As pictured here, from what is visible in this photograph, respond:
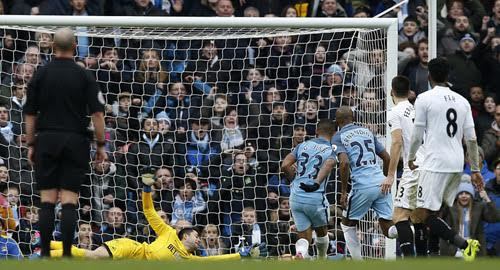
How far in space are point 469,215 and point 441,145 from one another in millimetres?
5087

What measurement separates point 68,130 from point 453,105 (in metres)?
3.95

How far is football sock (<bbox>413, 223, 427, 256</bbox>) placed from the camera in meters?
15.6

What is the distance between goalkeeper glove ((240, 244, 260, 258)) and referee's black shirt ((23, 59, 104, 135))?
17.2 feet

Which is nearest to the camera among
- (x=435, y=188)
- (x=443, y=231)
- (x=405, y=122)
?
(x=435, y=188)

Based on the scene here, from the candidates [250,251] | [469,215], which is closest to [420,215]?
[250,251]

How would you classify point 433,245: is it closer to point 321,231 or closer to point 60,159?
point 321,231

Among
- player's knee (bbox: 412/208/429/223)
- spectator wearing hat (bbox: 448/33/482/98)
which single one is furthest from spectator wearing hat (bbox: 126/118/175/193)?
spectator wearing hat (bbox: 448/33/482/98)

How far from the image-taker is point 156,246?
56.7 feet

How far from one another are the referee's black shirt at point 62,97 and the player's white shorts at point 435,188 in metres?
3.53

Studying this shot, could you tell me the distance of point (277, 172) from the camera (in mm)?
18719

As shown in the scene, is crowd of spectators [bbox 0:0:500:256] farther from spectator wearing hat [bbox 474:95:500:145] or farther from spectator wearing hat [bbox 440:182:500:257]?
spectator wearing hat [bbox 474:95:500:145]

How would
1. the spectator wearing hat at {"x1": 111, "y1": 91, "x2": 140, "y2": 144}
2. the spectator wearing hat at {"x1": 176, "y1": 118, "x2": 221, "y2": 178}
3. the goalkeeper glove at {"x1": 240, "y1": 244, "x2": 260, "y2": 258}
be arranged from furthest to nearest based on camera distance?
the spectator wearing hat at {"x1": 176, "y1": 118, "x2": 221, "y2": 178} → the spectator wearing hat at {"x1": 111, "y1": 91, "x2": 140, "y2": 144} → the goalkeeper glove at {"x1": 240, "y1": 244, "x2": 260, "y2": 258}

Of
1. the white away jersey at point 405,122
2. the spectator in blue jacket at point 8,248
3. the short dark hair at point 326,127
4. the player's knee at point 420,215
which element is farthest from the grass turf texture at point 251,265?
the spectator in blue jacket at point 8,248

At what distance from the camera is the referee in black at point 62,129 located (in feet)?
42.5
